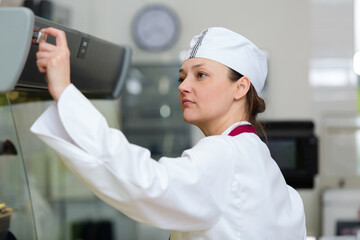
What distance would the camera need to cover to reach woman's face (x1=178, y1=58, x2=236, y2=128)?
136 centimetres

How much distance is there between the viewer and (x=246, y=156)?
126 centimetres

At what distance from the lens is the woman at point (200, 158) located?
1070 millimetres

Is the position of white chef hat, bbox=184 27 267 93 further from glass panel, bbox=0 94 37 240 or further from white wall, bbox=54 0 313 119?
white wall, bbox=54 0 313 119

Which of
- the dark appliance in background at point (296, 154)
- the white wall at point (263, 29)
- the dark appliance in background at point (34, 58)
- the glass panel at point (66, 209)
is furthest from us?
the white wall at point (263, 29)

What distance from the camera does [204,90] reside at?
4.44 ft

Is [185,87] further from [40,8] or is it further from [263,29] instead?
[263,29]

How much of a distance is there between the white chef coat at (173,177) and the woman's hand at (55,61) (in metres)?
0.03

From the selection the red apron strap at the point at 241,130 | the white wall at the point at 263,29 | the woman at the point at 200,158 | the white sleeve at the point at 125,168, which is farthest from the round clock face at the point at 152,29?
the white sleeve at the point at 125,168

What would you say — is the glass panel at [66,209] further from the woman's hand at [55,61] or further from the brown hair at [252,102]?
the woman's hand at [55,61]

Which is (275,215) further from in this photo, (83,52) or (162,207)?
(83,52)

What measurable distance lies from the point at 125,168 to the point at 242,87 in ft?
1.69

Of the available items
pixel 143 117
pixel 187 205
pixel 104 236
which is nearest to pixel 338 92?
pixel 143 117

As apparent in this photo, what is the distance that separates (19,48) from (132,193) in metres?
0.36

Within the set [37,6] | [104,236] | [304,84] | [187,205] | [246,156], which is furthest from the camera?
[304,84]
